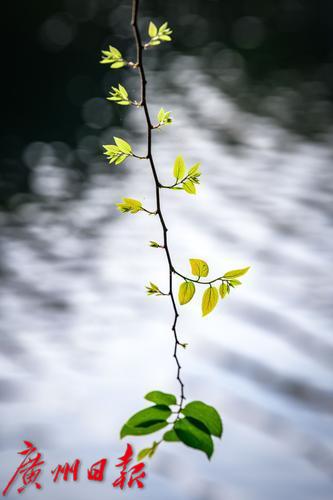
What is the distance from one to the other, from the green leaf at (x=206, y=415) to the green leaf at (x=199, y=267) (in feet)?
0.13

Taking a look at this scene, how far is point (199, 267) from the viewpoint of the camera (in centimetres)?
19

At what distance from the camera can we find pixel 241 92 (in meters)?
3.58

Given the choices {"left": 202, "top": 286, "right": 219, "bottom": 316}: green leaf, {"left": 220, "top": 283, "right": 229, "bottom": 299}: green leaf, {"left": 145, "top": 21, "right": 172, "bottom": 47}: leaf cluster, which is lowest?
{"left": 202, "top": 286, "right": 219, "bottom": 316}: green leaf

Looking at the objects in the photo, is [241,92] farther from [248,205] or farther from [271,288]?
[271,288]

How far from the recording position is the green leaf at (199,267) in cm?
19

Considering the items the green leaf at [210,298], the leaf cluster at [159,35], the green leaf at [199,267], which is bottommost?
the green leaf at [210,298]

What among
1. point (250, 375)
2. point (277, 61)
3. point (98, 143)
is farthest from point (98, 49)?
point (250, 375)

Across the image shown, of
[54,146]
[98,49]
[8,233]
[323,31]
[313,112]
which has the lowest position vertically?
[8,233]

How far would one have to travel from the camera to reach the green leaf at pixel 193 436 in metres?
0.16

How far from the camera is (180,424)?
0.17 m

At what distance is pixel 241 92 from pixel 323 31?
1.18 meters

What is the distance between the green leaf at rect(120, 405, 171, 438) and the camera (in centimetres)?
17

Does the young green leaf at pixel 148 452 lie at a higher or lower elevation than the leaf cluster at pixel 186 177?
lower

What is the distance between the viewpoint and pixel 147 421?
174 millimetres
